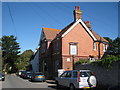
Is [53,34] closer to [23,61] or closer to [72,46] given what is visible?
[72,46]

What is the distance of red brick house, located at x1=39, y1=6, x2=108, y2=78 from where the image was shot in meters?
25.1

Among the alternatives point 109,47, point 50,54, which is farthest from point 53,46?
point 109,47

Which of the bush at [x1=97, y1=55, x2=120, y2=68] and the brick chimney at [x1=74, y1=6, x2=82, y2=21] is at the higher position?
the brick chimney at [x1=74, y1=6, x2=82, y2=21]

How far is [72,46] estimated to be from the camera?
2584 centimetres

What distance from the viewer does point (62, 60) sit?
80.8 feet

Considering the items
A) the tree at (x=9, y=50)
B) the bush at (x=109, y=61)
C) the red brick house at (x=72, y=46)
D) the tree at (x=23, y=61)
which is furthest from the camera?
the tree at (x=23, y=61)

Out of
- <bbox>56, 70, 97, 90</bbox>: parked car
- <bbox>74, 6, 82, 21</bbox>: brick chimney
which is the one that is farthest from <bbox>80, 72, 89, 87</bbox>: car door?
<bbox>74, 6, 82, 21</bbox>: brick chimney

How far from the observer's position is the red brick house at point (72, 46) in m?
25.1

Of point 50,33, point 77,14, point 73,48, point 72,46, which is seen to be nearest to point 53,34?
point 50,33

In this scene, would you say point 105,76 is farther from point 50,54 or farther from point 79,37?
point 50,54

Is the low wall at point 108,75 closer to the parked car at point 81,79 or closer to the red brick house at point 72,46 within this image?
the parked car at point 81,79

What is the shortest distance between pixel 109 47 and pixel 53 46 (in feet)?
32.8

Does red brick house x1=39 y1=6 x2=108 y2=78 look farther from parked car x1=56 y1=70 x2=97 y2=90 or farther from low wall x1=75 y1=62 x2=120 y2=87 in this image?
parked car x1=56 y1=70 x2=97 y2=90

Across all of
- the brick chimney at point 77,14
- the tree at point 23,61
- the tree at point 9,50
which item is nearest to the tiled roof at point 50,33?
the brick chimney at point 77,14
